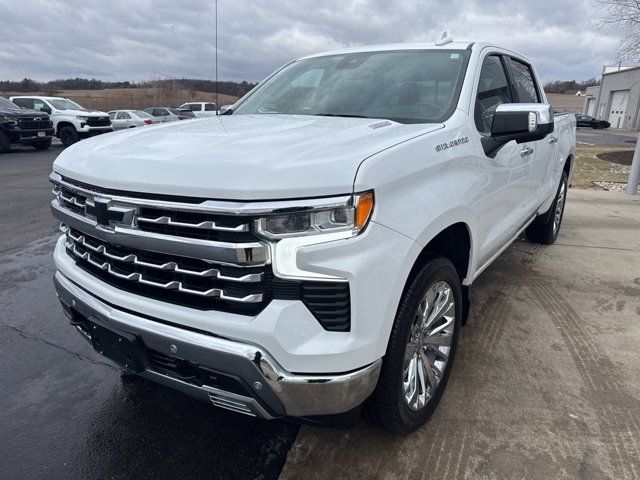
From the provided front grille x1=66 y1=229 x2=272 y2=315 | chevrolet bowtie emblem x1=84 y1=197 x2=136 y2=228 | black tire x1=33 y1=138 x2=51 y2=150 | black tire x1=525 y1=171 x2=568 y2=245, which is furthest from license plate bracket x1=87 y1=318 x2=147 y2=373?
black tire x1=33 y1=138 x2=51 y2=150

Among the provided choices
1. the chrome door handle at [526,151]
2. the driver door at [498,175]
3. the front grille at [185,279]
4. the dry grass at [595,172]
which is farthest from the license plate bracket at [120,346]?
the dry grass at [595,172]

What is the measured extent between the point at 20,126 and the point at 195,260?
1674 cm

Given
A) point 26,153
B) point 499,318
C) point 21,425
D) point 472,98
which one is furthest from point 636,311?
point 26,153

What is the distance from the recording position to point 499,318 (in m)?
3.73

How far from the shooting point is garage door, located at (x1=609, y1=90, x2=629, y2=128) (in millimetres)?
45478

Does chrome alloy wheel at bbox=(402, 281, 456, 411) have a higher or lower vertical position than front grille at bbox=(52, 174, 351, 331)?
lower

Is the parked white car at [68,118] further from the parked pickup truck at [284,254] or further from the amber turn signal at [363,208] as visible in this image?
the amber turn signal at [363,208]

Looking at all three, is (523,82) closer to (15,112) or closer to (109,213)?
(109,213)

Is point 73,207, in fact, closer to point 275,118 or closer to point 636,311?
point 275,118

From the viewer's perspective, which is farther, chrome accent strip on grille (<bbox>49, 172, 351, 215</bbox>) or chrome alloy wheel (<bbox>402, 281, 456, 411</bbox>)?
chrome alloy wheel (<bbox>402, 281, 456, 411</bbox>)

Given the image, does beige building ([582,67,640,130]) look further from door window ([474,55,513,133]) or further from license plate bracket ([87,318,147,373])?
license plate bracket ([87,318,147,373])

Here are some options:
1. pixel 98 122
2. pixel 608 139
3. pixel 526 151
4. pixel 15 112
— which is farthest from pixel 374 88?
pixel 608 139

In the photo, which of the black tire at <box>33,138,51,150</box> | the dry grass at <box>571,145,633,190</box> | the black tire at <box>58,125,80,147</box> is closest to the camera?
the dry grass at <box>571,145,633,190</box>

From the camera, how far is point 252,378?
175 cm
